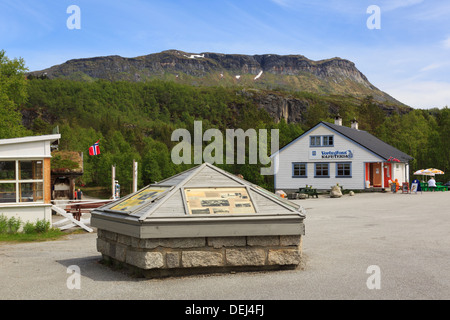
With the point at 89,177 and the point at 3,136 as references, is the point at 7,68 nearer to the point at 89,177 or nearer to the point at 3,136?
the point at 3,136

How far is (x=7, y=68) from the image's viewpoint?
4425cm

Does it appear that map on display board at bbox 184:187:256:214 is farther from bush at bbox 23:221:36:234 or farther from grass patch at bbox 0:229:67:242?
bush at bbox 23:221:36:234

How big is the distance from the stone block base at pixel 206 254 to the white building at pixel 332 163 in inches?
1467

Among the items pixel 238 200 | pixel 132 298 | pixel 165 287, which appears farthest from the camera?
pixel 238 200

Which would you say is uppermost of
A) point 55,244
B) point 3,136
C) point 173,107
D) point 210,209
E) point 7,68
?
point 173,107

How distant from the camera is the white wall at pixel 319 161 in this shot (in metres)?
44.1

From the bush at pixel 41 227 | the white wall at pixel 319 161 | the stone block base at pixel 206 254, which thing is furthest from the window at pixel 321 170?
the stone block base at pixel 206 254

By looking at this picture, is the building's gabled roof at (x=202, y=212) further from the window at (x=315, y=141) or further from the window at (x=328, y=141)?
the window at (x=315, y=141)

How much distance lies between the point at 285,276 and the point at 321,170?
3897 cm

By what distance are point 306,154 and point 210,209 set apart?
3918cm

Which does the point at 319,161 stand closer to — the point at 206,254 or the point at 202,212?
the point at 202,212

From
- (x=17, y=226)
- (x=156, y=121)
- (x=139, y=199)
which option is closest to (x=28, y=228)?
(x=17, y=226)

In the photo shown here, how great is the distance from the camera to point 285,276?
26.3 feet

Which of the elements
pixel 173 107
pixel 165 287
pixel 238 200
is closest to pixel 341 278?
pixel 238 200
